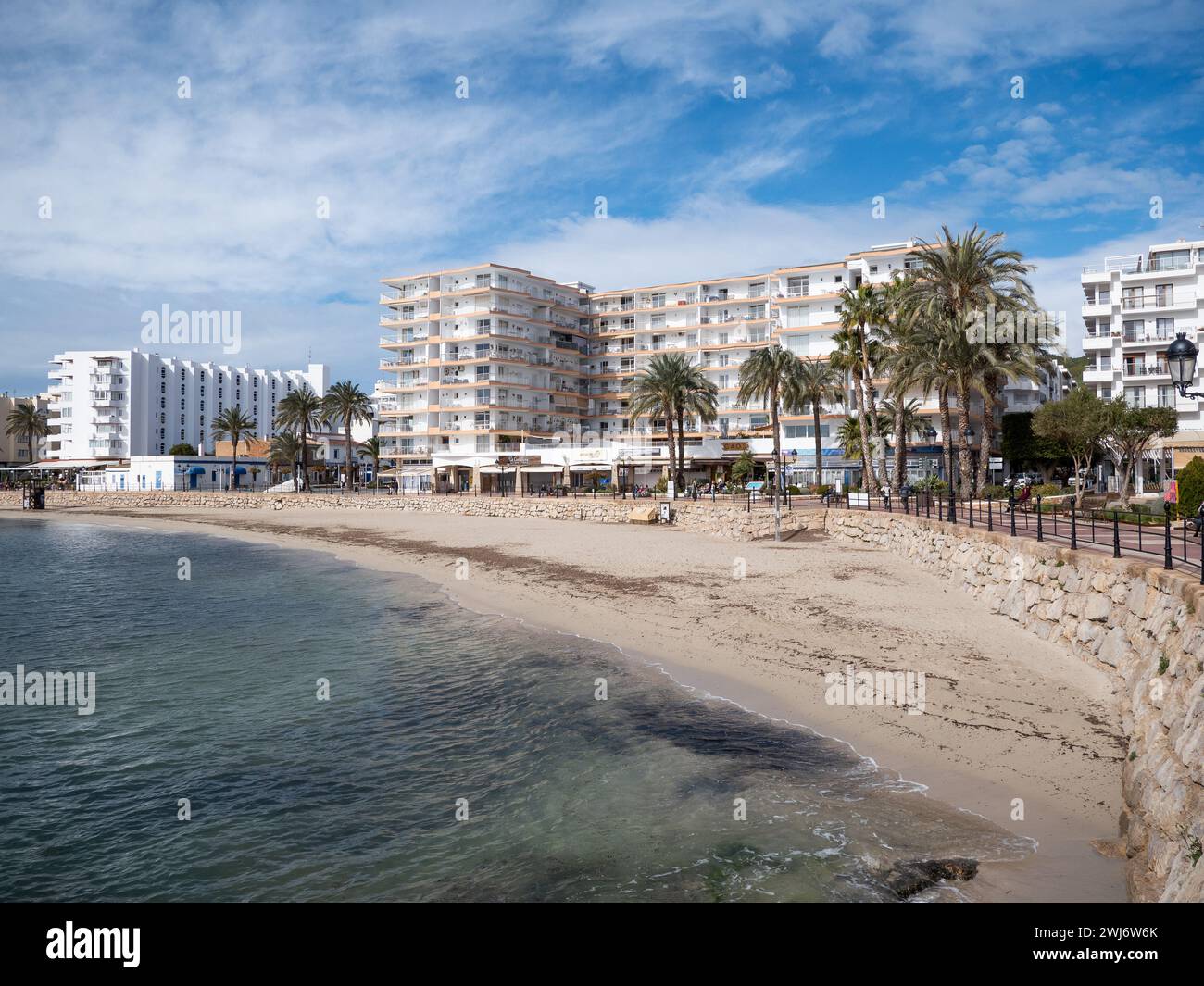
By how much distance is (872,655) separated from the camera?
15117mm

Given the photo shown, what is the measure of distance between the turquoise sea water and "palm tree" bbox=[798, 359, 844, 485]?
152 ft

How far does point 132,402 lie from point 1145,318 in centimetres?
13760

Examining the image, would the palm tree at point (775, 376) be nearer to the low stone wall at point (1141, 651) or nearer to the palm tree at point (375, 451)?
the low stone wall at point (1141, 651)

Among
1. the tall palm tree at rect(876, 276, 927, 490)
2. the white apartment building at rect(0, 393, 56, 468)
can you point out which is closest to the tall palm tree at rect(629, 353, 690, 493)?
the tall palm tree at rect(876, 276, 927, 490)

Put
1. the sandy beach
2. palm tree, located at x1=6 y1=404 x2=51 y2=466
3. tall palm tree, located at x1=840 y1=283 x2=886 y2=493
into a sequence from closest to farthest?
the sandy beach → tall palm tree, located at x1=840 y1=283 x2=886 y2=493 → palm tree, located at x1=6 y1=404 x2=51 y2=466

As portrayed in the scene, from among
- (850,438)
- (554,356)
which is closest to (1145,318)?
(850,438)

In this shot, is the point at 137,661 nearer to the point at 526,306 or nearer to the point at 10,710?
the point at 10,710

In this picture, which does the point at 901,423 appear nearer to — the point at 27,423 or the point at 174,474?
the point at 174,474

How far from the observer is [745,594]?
22234mm

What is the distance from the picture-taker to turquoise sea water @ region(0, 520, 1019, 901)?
787 cm

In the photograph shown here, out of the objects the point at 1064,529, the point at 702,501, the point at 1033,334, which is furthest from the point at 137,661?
the point at 1033,334

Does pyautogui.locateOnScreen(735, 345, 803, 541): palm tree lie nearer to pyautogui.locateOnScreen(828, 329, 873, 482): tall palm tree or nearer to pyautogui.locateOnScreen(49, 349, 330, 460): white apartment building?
pyautogui.locateOnScreen(828, 329, 873, 482): tall palm tree

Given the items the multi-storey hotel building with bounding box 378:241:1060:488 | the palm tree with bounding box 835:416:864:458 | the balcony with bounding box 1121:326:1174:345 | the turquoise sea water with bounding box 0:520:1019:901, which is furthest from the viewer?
the multi-storey hotel building with bounding box 378:241:1060:488

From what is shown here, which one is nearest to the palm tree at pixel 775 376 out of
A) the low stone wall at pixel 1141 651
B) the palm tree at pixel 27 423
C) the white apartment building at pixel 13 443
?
the low stone wall at pixel 1141 651
